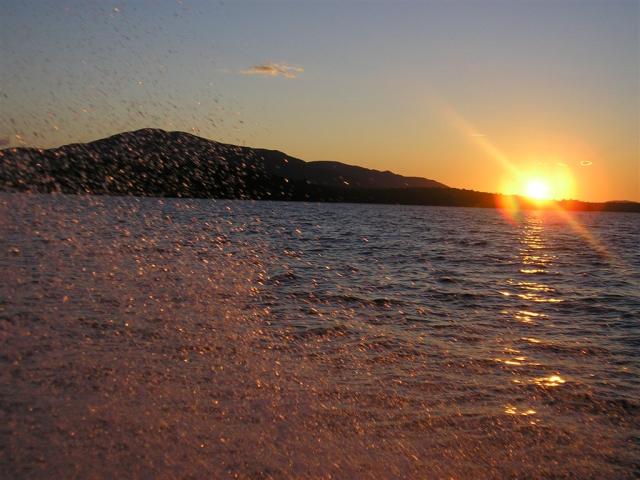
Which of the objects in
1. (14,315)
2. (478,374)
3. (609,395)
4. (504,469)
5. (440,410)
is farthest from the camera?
(14,315)

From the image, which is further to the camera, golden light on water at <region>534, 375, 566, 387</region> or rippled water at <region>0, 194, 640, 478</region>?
golden light on water at <region>534, 375, 566, 387</region>

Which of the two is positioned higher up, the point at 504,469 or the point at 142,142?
the point at 142,142

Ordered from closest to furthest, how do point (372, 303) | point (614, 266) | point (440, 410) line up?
1. point (440, 410)
2. point (372, 303)
3. point (614, 266)

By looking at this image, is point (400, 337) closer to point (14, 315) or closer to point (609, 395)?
point (609, 395)

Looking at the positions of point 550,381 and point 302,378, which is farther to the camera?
point 550,381

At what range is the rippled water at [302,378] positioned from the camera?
5527 mm

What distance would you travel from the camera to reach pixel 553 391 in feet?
26.0

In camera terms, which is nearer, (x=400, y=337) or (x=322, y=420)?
(x=322, y=420)

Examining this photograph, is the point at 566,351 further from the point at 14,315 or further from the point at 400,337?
the point at 14,315

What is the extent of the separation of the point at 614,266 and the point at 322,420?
2316cm

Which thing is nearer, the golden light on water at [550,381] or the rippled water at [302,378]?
the rippled water at [302,378]

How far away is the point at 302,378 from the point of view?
7.80 m

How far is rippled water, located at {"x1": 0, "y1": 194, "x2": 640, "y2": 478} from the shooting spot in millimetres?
5527

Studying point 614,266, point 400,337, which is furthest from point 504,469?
point 614,266
